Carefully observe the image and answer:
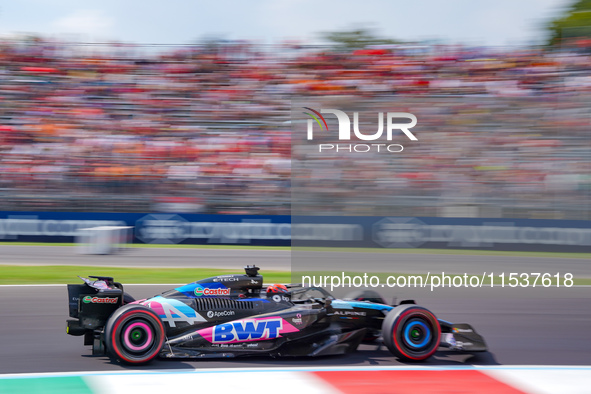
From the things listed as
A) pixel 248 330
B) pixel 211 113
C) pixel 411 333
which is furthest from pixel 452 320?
pixel 211 113

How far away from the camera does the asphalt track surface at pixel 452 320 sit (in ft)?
15.4

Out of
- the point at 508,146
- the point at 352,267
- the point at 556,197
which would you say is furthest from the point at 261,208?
the point at 352,267

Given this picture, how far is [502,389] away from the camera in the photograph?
4125mm

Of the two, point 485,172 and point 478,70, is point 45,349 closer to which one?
point 485,172

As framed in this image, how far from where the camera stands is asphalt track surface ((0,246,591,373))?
470cm

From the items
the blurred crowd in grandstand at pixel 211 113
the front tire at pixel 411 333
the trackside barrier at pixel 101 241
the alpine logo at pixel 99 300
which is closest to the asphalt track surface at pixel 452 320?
the front tire at pixel 411 333

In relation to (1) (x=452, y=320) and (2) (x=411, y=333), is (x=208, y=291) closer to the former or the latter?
(2) (x=411, y=333)

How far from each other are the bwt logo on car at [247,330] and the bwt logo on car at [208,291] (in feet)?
1.29

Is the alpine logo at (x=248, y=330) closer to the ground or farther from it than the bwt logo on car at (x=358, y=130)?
closer to the ground

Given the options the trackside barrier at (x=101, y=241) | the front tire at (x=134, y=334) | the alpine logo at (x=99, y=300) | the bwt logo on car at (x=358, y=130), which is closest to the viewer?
the front tire at (x=134, y=334)

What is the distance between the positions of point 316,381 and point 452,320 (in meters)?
2.86

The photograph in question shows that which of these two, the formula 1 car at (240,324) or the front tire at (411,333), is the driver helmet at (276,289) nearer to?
the formula 1 car at (240,324)

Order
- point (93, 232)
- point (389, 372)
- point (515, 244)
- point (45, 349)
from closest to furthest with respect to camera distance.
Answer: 1. point (389, 372)
2. point (45, 349)
3. point (515, 244)
4. point (93, 232)

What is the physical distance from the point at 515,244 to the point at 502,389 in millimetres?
4199
